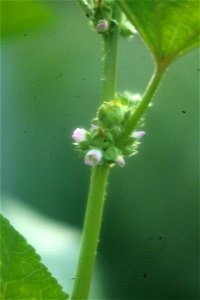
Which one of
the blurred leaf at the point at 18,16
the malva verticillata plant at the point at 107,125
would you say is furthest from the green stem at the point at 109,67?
the blurred leaf at the point at 18,16

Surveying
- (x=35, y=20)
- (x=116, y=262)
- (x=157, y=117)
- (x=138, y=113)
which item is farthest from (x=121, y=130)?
(x=157, y=117)

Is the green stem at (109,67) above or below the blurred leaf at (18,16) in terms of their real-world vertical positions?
below

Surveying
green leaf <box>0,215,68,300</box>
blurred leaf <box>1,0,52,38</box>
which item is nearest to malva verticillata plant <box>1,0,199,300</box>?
green leaf <box>0,215,68,300</box>

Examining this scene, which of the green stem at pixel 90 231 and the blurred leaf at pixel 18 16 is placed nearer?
the green stem at pixel 90 231

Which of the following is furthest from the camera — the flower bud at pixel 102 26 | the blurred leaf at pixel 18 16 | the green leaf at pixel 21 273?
the blurred leaf at pixel 18 16

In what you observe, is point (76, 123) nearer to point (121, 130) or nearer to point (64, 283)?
point (64, 283)

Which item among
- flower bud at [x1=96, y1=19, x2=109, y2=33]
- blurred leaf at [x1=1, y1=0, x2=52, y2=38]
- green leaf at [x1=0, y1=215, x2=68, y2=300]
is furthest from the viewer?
blurred leaf at [x1=1, y1=0, x2=52, y2=38]

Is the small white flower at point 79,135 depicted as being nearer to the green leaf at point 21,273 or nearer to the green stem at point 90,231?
the green stem at point 90,231

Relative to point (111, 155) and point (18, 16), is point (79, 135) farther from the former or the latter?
point (18, 16)

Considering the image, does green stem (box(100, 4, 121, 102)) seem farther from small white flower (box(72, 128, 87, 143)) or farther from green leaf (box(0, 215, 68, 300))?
green leaf (box(0, 215, 68, 300))
